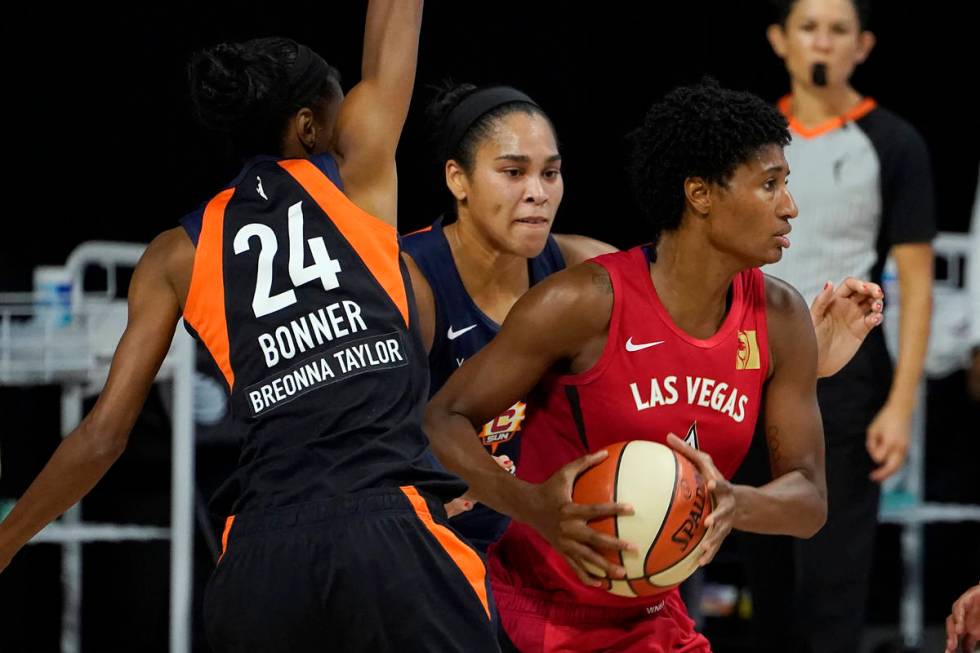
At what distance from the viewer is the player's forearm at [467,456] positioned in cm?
258

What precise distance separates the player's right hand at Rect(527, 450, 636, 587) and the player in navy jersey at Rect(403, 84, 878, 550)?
1.79 feet

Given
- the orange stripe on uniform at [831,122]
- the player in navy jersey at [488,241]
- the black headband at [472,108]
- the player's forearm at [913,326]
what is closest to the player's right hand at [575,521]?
the player in navy jersey at [488,241]

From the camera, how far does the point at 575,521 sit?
241 cm

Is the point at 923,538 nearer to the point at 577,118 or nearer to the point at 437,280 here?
the point at 577,118

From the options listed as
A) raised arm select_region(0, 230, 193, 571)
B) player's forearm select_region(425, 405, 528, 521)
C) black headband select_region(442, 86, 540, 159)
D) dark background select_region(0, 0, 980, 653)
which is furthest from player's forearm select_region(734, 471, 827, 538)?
dark background select_region(0, 0, 980, 653)

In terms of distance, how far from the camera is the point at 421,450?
7.97ft

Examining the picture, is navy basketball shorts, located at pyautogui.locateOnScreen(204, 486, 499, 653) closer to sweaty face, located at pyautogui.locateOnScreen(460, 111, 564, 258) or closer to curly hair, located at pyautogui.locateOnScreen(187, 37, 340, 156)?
curly hair, located at pyautogui.locateOnScreen(187, 37, 340, 156)

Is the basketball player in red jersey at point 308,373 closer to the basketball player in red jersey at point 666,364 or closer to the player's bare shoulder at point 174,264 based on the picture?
the player's bare shoulder at point 174,264

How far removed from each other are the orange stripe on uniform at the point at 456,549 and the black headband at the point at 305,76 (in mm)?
729

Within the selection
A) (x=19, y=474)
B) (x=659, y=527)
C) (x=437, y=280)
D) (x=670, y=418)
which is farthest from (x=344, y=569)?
(x=19, y=474)

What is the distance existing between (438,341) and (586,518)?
0.83 meters

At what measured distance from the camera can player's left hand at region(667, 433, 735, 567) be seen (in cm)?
239

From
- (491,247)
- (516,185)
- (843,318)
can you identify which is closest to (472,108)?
(516,185)

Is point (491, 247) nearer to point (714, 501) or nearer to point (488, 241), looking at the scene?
point (488, 241)
